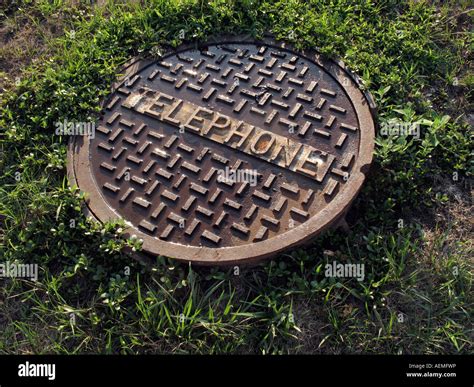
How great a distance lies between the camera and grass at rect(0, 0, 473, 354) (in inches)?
108

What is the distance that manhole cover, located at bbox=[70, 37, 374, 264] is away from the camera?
2.93 meters

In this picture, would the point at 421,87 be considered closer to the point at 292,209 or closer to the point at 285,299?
the point at 292,209

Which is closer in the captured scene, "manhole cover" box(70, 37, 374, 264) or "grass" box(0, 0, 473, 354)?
"grass" box(0, 0, 473, 354)

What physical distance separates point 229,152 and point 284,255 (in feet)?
2.62

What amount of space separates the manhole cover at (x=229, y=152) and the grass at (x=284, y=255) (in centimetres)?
16

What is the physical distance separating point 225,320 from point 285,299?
1.25ft

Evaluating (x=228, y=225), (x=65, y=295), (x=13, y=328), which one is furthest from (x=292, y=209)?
(x=13, y=328)

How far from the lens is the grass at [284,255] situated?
273 centimetres

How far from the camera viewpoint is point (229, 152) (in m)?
3.22

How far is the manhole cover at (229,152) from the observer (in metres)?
2.93

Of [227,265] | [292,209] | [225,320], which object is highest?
[292,209]

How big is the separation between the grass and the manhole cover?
6.3 inches

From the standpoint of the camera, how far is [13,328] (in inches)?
113

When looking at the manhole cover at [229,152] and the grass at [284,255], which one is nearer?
the grass at [284,255]
